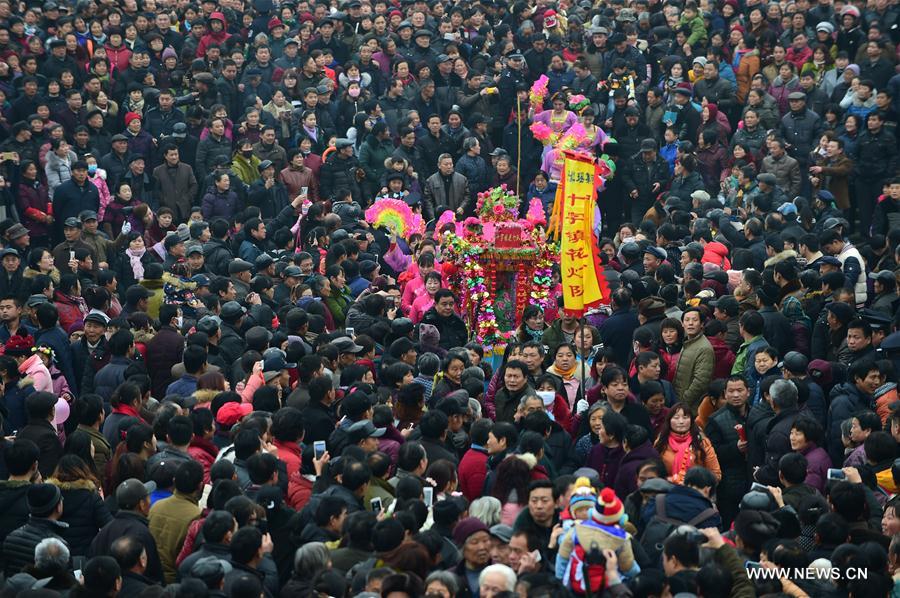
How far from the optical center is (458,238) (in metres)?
13.9

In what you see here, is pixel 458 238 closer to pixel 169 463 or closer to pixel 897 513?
pixel 169 463

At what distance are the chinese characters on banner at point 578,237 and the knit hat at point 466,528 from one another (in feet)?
14.4

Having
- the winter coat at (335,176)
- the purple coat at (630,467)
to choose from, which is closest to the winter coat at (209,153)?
the winter coat at (335,176)

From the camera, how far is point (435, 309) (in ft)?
43.5

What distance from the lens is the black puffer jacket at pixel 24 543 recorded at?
830cm

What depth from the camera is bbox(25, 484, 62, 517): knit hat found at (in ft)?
27.7

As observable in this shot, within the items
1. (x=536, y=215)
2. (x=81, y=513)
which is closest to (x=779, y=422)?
(x=81, y=513)

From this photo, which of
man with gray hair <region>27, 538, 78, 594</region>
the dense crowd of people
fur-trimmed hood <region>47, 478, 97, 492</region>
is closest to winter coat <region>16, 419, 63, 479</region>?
the dense crowd of people

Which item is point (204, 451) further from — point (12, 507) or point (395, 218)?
point (395, 218)

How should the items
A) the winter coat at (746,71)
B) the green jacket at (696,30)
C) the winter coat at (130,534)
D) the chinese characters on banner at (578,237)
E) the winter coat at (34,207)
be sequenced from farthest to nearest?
the green jacket at (696,30)
the winter coat at (746,71)
the winter coat at (34,207)
the chinese characters on banner at (578,237)
the winter coat at (130,534)

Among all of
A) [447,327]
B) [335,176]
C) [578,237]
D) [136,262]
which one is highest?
[578,237]

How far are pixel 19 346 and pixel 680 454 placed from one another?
571cm

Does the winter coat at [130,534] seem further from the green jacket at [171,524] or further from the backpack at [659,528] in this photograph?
the backpack at [659,528]

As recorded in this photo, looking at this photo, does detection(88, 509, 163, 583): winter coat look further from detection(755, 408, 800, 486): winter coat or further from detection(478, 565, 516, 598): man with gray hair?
detection(755, 408, 800, 486): winter coat
